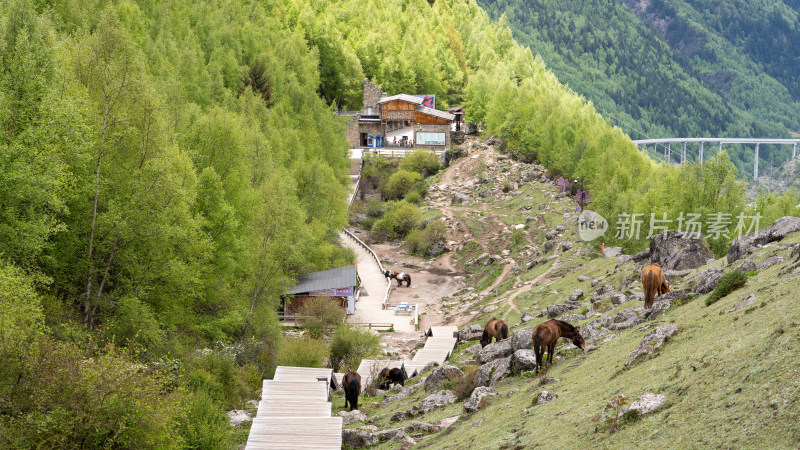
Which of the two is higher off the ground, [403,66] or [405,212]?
[403,66]

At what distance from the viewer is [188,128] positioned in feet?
162

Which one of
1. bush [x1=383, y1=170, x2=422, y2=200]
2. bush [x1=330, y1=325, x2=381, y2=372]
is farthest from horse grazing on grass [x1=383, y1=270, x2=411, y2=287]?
bush [x1=383, y1=170, x2=422, y2=200]

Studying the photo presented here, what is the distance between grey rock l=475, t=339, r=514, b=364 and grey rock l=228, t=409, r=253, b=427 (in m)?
9.45

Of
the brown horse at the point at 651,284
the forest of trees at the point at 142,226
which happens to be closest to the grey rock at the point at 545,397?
the brown horse at the point at 651,284

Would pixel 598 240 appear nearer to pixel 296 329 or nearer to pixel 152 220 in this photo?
pixel 296 329

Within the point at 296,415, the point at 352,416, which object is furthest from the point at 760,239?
the point at 296,415

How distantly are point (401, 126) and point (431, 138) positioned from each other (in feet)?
19.2

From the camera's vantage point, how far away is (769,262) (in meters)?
26.5

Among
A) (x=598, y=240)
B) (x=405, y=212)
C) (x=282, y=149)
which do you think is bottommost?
(x=405, y=212)

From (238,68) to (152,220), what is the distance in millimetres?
56741

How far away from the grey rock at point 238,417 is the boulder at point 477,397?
986 centimetres

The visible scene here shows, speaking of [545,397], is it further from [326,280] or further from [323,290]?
[326,280]

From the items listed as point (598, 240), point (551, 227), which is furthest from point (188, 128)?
point (551, 227)

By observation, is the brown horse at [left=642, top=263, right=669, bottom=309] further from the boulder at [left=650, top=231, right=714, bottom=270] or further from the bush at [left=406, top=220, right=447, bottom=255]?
the bush at [left=406, top=220, right=447, bottom=255]
